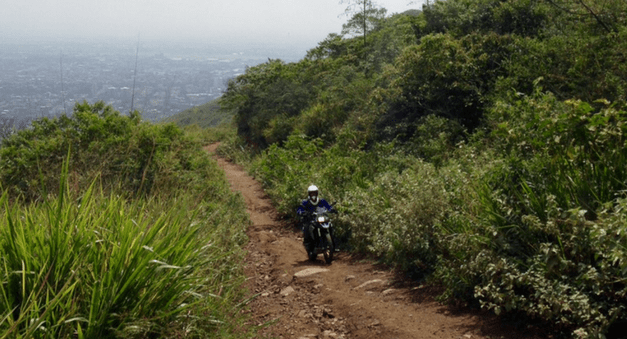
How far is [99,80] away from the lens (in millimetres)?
9305

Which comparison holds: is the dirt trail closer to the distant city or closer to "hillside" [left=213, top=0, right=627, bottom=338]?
"hillside" [left=213, top=0, right=627, bottom=338]

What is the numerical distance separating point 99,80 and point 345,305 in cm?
597

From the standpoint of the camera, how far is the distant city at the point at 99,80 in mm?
6129

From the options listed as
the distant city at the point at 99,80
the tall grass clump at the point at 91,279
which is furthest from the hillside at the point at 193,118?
the tall grass clump at the point at 91,279

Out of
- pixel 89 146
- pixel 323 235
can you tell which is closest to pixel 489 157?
pixel 323 235

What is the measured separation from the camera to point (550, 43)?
12.6m

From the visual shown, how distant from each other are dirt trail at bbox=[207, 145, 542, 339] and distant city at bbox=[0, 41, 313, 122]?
3.00 meters

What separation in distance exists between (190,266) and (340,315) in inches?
125

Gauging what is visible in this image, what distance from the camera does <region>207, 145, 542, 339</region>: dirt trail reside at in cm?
555

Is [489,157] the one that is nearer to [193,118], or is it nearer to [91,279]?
[193,118]

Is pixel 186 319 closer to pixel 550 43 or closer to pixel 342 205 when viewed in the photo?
pixel 342 205

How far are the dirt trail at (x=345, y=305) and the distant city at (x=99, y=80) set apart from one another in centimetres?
300

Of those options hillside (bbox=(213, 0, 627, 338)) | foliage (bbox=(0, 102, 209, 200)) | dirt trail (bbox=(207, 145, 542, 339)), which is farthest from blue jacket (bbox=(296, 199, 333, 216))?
foliage (bbox=(0, 102, 209, 200))

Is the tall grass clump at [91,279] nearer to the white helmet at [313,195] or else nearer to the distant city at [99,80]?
the distant city at [99,80]
